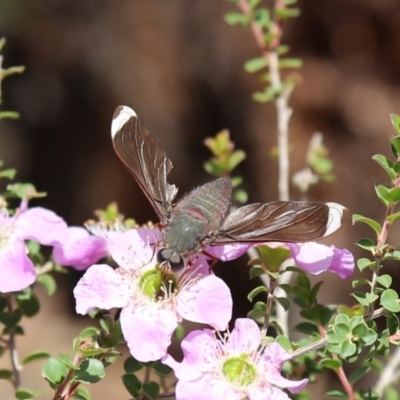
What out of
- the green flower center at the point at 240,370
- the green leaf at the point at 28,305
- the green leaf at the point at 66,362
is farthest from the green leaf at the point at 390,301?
the green leaf at the point at 28,305

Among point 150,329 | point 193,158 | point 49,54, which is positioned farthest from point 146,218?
point 150,329

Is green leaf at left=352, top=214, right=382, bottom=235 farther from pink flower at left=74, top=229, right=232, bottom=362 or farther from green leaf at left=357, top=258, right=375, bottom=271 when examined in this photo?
pink flower at left=74, top=229, right=232, bottom=362

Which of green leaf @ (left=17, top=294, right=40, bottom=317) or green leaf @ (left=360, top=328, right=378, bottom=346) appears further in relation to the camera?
green leaf @ (left=17, top=294, right=40, bottom=317)

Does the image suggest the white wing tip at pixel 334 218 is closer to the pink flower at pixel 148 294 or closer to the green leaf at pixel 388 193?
the green leaf at pixel 388 193

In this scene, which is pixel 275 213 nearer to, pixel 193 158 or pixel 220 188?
pixel 220 188

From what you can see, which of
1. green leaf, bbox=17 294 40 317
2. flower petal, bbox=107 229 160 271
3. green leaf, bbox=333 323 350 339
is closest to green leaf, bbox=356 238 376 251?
green leaf, bbox=333 323 350 339

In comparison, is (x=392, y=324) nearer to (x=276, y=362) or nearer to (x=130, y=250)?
(x=276, y=362)

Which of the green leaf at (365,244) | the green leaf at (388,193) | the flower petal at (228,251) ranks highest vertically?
the green leaf at (388,193)
